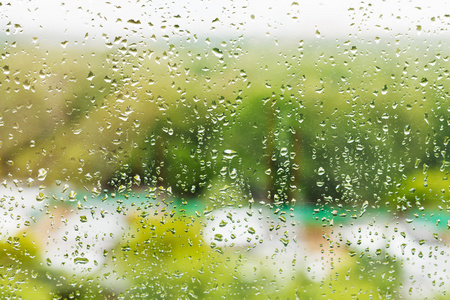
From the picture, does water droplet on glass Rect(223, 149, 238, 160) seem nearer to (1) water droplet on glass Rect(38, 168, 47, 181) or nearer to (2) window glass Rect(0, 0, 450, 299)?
(2) window glass Rect(0, 0, 450, 299)

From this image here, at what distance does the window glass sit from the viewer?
0.71 metres

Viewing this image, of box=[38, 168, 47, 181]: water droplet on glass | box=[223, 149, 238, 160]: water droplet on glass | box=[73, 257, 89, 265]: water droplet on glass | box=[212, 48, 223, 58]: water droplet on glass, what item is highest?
box=[212, 48, 223, 58]: water droplet on glass

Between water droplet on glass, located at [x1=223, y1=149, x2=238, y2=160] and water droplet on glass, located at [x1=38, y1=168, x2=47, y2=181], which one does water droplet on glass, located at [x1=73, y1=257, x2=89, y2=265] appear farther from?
water droplet on glass, located at [x1=223, y1=149, x2=238, y2=160]

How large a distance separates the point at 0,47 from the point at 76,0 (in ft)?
0.57

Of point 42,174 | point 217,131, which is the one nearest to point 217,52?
point 217,131

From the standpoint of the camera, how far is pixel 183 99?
27.8 inches

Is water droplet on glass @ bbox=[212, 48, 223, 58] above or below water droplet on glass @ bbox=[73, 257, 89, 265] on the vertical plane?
above

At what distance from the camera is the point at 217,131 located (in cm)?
71

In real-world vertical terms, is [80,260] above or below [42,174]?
below

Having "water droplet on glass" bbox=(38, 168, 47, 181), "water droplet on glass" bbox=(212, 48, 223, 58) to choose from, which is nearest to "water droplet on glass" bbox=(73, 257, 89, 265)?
"water droplet on glass" bbox=(38, 168, 47, 181)

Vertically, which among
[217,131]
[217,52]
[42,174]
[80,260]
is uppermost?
[217,52]

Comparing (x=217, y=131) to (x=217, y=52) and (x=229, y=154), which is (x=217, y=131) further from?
(x=217, y=52)

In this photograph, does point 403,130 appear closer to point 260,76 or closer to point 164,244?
point 260,76

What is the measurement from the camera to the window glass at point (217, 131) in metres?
0.71
